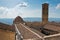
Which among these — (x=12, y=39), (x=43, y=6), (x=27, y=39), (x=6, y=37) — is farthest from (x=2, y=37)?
(x=43, y=6)

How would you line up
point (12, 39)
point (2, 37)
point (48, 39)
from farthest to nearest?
point (12, 39), point (2, 37), point (48, 39)

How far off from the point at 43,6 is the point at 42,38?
7.55 m

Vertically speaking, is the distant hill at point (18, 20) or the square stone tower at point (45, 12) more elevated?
Answer: the square stone tower at point (45, 12)

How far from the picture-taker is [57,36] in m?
2.96

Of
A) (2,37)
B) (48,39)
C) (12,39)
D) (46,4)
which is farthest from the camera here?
(46,4)

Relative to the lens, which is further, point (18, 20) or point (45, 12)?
point (18, 20)

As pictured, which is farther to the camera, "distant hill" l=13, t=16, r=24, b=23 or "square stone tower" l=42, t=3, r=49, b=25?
"distant hill" l=13, t=16, r=24, b=23

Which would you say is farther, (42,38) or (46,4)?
(46,4)

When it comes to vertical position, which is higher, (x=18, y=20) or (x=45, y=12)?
(x=45, y=12)

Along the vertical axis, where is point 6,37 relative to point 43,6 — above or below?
below

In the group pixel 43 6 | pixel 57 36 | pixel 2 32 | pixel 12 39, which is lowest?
pixel 12 39

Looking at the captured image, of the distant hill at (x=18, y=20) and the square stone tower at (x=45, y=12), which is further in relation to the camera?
the distant hill at (x=18, y=20)

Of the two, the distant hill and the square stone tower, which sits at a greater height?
the square stone tower

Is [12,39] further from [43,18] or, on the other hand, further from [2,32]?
[43,18]
